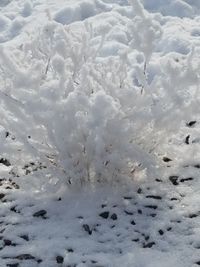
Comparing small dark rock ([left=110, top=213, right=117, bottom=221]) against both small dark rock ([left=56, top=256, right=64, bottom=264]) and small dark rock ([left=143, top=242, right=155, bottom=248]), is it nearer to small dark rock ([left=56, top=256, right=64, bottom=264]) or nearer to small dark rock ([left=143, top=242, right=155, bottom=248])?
small dark rock ([left=143, top=242, right=155, bottom=248])

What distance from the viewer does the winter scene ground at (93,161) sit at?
2.38 meters

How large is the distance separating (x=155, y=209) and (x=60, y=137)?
547 mm

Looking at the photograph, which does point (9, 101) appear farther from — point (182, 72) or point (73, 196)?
point (182, 72)

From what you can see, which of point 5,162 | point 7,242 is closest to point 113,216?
point 7,242

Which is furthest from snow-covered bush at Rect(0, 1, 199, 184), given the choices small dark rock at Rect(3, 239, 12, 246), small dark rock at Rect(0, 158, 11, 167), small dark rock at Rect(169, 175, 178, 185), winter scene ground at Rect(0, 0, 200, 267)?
small dark rock at Rect(3, 239, 12, 246)

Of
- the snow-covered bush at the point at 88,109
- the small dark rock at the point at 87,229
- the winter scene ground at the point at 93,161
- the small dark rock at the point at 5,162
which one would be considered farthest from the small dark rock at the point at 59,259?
the small dark rock at the point at 5,162

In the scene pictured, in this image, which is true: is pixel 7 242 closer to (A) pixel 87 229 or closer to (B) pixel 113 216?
(A) pixel 87 229

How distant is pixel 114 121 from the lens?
2609 mm

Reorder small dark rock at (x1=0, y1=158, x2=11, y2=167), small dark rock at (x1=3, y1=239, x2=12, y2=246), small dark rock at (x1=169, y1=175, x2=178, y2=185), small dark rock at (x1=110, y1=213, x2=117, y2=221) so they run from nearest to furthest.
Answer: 1. small dark rock at (x1=3, y1=239, x2=12, y2=246)
2. small dark rock at (x1=110, y1=213, x2=117, y2=221)
3. small dark rock at (x1=169, y1=175, x2=178, y2=185)
4. small dark rock at (x1=0, y1=158, x2=11, y2=167)

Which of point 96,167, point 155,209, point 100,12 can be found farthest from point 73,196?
point 100,12

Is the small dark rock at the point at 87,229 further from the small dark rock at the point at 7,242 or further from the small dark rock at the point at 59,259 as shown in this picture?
the small dark rock at the point at 7,242

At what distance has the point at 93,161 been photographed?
2629 mm

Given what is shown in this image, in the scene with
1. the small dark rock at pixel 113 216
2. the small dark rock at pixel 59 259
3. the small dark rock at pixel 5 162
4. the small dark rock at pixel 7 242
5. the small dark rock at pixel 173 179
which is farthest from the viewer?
the small dark rock at pixel 5 162

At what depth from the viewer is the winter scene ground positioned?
2385 millimetres
